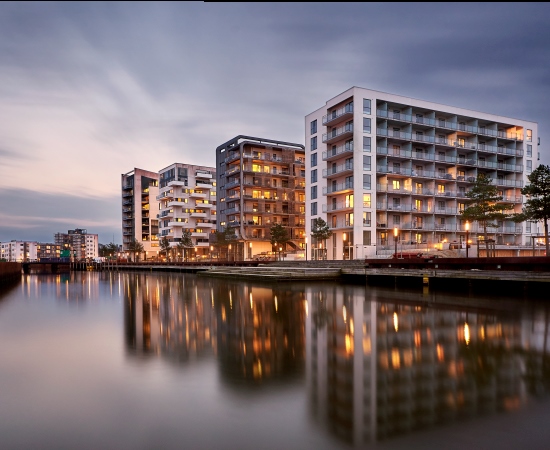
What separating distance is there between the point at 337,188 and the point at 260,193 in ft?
88.9

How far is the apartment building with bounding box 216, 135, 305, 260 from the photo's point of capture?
80.8 metres

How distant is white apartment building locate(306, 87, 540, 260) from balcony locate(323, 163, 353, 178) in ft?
0.64

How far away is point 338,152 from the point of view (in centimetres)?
5800

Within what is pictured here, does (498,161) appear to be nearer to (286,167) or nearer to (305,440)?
(286,167)

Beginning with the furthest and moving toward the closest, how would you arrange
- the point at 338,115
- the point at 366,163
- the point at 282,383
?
the point at 338,115
the point at 366,163
the point at 282,383

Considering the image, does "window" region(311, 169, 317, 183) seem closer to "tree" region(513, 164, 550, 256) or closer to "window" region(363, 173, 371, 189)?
"window" region(363, 173, 371, 189)

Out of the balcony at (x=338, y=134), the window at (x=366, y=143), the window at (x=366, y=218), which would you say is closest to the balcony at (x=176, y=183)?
the balcony at (x=338, y=134)

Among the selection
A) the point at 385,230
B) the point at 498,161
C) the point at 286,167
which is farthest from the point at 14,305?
the point at 498,161

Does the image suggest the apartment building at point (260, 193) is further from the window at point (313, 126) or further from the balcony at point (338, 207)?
the balcony at point (338, 207)

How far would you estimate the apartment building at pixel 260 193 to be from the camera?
265 feet

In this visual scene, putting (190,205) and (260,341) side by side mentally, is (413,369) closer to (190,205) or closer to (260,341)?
(260,341)

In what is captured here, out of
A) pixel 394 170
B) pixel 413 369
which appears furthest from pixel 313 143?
pixel 413 369

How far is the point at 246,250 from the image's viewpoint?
81125 millimetres

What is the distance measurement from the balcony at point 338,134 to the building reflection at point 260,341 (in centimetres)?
3839
